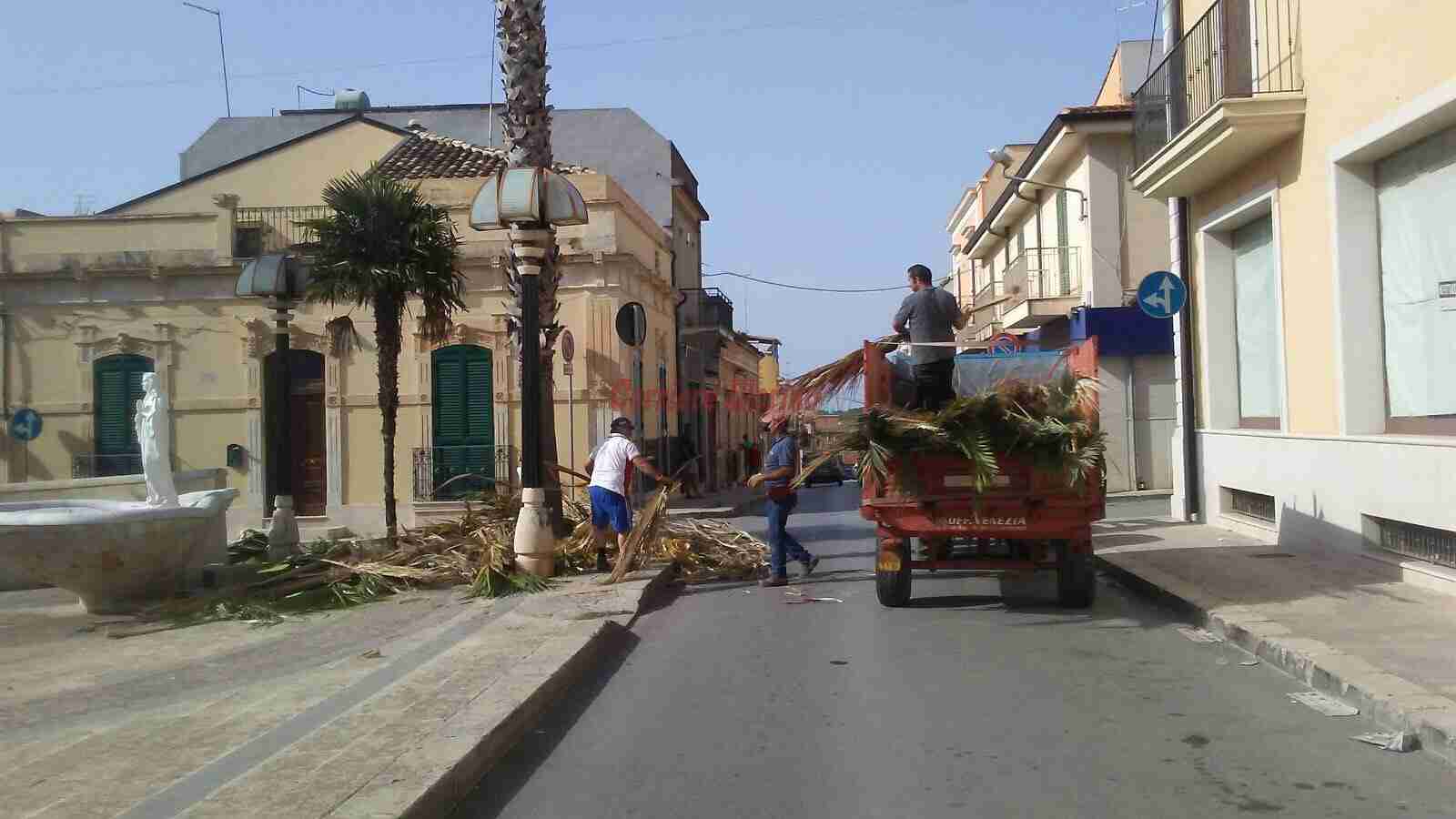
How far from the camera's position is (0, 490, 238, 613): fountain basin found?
11.0m

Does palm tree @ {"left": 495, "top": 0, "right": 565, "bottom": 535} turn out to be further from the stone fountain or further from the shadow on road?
the shadow on road

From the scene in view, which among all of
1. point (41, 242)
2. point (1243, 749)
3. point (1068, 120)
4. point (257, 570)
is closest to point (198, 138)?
point (41, 242)

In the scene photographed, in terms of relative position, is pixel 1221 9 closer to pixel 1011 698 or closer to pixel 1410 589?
pixel 1410 589

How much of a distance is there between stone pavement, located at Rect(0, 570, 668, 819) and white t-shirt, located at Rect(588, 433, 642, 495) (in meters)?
0.97

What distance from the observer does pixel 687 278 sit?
3844cm

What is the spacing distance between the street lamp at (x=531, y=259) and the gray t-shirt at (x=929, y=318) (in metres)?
3.51

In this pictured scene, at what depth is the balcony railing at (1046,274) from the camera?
2645cm

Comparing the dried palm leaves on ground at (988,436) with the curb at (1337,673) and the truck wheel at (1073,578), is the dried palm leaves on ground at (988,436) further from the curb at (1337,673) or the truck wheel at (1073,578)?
the curb at (1337,673)

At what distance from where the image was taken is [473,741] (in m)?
5.81

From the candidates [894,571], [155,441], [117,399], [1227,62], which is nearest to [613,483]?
[894,571]

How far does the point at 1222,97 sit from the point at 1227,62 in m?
0.87

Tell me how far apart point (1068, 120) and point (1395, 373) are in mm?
13734

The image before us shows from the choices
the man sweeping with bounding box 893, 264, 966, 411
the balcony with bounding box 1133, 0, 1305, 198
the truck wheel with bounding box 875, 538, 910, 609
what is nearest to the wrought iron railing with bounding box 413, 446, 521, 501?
the balcony with bounding box 1133, 0, 1305, 198

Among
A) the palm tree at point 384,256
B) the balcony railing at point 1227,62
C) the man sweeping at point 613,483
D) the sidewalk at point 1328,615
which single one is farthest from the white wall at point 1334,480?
the palm tree at point 384,256
